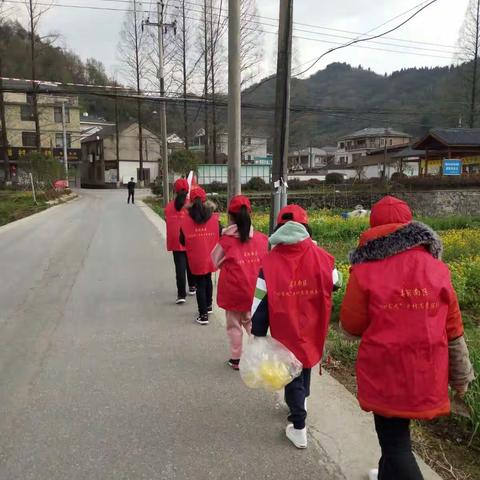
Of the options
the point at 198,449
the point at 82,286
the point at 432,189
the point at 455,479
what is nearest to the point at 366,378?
the point at 455,479

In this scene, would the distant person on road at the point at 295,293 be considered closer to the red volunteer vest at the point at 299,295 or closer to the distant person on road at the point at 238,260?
the red volunteer vest at the point at 299,295

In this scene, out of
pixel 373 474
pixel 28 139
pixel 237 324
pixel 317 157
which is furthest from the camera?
pixel 317 157

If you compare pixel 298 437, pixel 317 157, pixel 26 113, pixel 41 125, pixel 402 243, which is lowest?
pixel 298 437

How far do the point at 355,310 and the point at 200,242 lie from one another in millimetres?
3645

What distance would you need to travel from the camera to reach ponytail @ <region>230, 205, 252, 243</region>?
14.3 feet

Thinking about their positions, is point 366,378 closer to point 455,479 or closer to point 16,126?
point 455,479

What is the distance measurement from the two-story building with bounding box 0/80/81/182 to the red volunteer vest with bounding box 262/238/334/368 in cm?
5794

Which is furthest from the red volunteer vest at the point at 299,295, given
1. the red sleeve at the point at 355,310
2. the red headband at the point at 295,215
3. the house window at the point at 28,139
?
the house window at the point at 28,139

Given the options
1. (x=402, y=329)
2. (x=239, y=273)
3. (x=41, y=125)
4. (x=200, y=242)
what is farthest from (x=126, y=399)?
(x=41, y=125)

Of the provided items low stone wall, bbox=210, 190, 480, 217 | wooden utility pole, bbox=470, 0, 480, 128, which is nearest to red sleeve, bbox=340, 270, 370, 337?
low stone wall, bbox=210, 190, 480, 217

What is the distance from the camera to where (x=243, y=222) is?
438cm

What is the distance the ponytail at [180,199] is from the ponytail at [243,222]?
2.55 meters

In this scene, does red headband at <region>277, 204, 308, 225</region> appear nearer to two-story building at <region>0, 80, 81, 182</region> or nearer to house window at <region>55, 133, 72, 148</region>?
two-story building at <region>0, 80, 81, 182</region>

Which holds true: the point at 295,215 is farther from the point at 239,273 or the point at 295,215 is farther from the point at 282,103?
the point at 282,103
